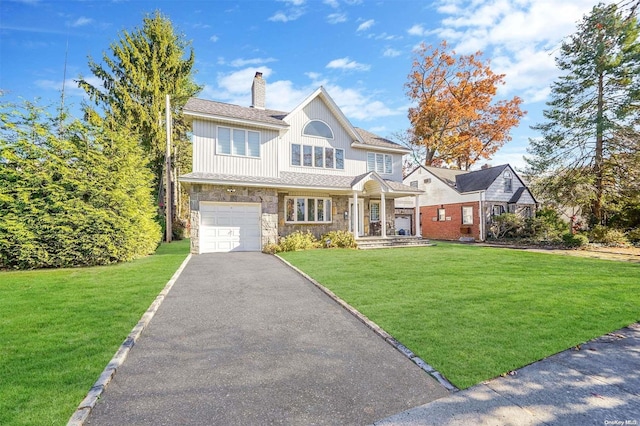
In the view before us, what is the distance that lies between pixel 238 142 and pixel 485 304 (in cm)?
1204

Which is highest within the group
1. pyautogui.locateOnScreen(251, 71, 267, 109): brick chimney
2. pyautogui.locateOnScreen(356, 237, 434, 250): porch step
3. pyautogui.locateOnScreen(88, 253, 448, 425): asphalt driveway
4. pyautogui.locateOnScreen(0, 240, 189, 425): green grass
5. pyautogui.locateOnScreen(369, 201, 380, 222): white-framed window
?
pyautogui.locateOnScreen(251, 71, 267, 109): brick chimney

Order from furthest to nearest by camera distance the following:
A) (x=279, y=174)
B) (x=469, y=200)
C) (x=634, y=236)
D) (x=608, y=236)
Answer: (x=469, y=200) < (x=634, y=236) < (x=608, y=236) < (x=279, y=174)

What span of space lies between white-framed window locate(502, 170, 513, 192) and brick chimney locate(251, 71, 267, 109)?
17963mm

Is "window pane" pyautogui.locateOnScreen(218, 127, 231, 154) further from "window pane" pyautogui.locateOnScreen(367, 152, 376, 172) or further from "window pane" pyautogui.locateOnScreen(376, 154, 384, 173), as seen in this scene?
"window pane" pyautogui.locateOnScreen(376, 154, 384, 173)

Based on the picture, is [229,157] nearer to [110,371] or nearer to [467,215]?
[110,371]

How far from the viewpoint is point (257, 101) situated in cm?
1658

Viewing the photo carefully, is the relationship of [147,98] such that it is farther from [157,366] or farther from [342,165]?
[157,366]

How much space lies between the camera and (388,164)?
18.4 meters

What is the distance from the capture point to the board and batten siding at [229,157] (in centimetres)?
1295

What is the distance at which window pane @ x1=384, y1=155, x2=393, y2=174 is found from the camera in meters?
18.3

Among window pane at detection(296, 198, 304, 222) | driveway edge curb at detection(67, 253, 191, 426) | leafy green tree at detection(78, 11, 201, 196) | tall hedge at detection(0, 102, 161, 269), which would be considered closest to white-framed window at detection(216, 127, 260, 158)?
window pane at detection(296, 198, 304, 222)

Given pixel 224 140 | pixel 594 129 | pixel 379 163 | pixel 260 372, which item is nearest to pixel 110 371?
pixel 260 372

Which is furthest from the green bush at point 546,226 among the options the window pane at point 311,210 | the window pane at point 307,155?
the window pane at point 307,155

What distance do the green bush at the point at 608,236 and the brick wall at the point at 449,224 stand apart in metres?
6.04
